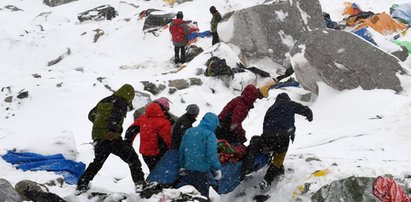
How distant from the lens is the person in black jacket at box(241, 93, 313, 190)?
615cm

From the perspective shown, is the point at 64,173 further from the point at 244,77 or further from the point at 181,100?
the point at 244,77

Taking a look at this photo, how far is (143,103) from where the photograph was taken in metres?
11.2

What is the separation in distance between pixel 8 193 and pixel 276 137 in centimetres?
343

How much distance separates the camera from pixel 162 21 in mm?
18719

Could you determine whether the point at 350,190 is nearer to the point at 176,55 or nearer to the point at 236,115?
the point at 236,115

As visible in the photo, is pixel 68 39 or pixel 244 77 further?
pixel 68 39

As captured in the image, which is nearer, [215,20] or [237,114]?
[237,114]

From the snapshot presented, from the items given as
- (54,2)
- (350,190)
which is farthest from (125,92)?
(54,2)

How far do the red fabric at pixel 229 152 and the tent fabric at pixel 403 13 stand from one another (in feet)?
46.8

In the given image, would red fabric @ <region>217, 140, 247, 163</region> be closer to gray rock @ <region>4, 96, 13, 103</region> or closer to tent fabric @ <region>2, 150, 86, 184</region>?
tent fabric @ <region>2, 150, 86, 184</region>

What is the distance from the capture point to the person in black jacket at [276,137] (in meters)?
6.15

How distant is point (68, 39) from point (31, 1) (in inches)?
596

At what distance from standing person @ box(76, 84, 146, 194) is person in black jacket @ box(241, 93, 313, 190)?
64.7 inches

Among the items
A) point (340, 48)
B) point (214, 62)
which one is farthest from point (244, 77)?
point (340, 48)
